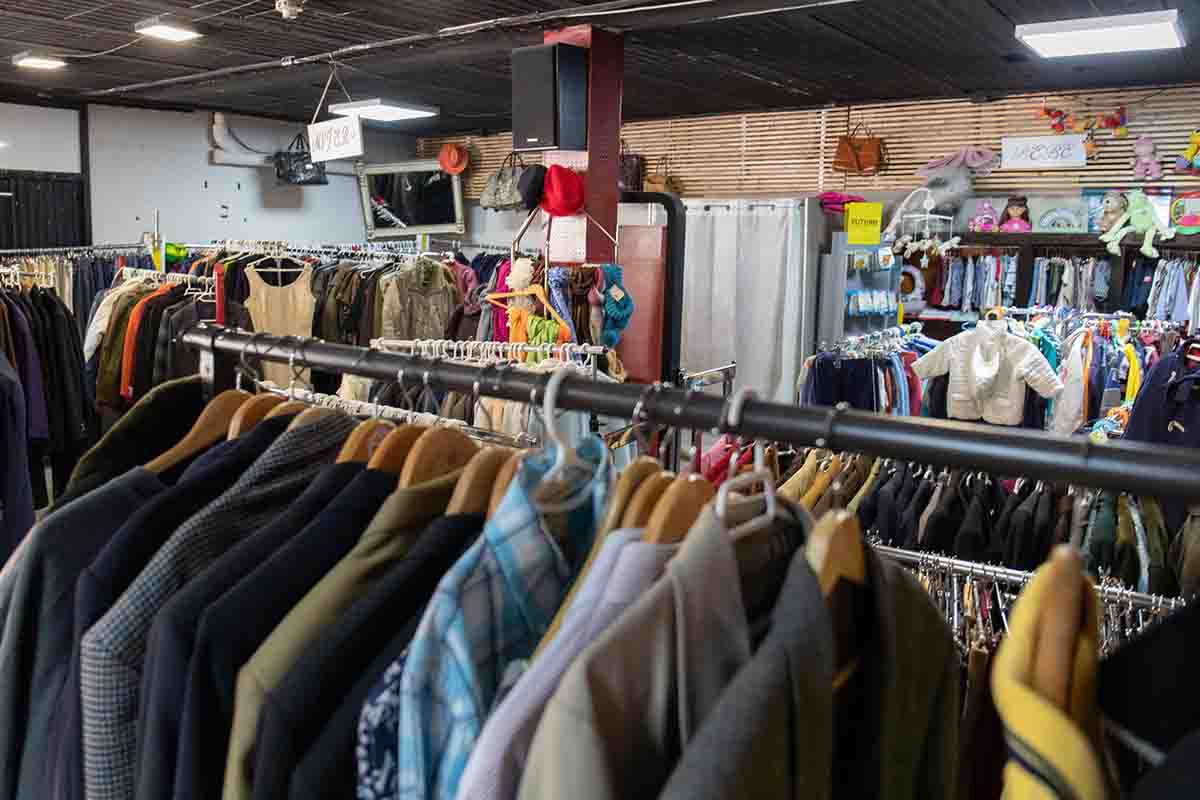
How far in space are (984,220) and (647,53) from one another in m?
3.41

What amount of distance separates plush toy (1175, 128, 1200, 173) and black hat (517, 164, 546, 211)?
5.20 meters

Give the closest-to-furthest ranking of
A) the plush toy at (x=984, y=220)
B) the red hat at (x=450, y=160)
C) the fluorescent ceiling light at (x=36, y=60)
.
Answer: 1. the fluorescent ceiling light at (x=36, y=60)
2. the plush toy at (x=984, y=220)
3. the red hat at (x=450, y=160)

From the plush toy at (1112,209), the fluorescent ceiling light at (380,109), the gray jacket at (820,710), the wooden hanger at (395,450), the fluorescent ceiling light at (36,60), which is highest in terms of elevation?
the fluorescent ceiling light at (36,60)

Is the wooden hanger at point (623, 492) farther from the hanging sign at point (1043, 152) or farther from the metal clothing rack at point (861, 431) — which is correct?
the hanging sign at point (1043, 152)

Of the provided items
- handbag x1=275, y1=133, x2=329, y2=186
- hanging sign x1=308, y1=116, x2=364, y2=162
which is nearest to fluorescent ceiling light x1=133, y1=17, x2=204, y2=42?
hanging sign x1=308, y1=116, x2=364, y2=162

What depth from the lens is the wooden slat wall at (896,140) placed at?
7539mm

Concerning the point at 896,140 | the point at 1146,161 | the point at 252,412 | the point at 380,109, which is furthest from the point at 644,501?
the point at 896,140

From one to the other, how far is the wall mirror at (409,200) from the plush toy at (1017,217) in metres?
Answer: 6.07

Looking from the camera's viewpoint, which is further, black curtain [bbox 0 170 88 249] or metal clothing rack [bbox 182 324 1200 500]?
black curtain [bbox 0 170 88 249]

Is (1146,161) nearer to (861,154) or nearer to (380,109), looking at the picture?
(861,154)

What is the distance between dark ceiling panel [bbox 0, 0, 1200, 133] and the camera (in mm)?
5328

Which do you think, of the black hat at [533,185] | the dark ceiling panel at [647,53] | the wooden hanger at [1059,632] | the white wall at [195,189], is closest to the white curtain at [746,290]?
the dark ceiling panel at [647,53]

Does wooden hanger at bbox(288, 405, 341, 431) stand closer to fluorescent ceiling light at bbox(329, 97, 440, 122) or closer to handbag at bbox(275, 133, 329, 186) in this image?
fluorescent ceiling light at bbox(329, 97, 440, 122)

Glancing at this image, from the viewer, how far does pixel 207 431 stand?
153cm
